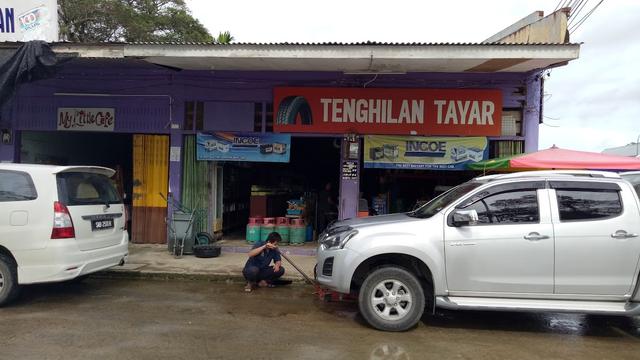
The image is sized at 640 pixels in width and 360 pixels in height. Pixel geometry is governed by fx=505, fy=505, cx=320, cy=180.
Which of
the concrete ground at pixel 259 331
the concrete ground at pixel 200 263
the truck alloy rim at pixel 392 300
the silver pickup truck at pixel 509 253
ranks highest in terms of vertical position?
the silver pickup truck at pixel 509 253

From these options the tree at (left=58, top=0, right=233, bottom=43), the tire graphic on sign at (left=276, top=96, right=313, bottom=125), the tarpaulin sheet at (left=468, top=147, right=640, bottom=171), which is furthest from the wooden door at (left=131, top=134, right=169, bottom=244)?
the tree at (left=58, top=0, right=233, bottom=43)

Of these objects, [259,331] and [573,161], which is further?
[573,161]

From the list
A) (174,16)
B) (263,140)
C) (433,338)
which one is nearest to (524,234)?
(433,338)

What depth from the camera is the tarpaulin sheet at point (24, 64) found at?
9.07 m

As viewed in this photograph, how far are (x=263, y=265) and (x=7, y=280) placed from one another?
3326mm

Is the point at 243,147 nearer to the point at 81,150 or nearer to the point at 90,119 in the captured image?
the point at 90,119

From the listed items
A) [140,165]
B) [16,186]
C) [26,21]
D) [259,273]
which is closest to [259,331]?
[259,273]

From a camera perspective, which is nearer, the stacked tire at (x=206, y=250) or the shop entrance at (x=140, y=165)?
the stacked tire at (x=206, y=250)

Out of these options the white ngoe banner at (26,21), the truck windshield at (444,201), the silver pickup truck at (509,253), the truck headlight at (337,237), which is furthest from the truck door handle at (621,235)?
the white ngoe banner at (26,21)

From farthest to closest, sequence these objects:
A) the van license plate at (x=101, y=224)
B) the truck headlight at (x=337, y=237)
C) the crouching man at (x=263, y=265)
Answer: the crouching man at (x=263, y=265) < the van license plate at (x=101, y=224) < the truck headlight at (x=337, y=237)

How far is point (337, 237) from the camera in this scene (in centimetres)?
600

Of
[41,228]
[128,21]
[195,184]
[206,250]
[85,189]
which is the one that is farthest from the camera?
[128,21]

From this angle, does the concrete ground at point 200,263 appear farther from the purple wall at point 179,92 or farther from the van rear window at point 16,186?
the van rear window at point 16,186

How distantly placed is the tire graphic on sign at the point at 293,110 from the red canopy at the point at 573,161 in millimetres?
4236
